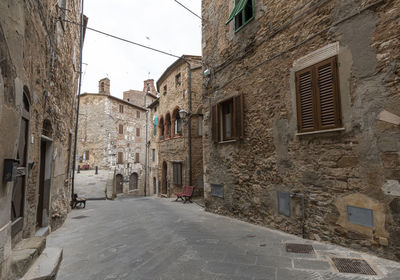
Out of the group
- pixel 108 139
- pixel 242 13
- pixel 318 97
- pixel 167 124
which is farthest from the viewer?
pixel 108 139

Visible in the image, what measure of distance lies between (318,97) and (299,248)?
2.80m

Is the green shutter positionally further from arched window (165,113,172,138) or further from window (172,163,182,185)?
arched window (165,113,172,138)

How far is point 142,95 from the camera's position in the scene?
33.4 metres

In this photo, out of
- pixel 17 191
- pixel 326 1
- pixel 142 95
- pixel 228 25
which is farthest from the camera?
pixel 142 95

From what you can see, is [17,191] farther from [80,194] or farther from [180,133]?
[80,194]

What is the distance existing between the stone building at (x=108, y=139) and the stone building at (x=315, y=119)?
62.3 feet

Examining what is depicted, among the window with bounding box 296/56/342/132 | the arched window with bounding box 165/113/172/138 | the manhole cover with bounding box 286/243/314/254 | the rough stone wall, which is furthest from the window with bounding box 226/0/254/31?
the rough stone wall

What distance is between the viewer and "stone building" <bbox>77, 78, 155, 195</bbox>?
23.2 m

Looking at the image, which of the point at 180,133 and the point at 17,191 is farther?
the point at 180,133

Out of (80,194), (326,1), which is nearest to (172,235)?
(326,1)

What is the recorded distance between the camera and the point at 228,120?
6918 mm

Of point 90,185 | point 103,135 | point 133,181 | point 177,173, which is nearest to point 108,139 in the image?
point 103,135

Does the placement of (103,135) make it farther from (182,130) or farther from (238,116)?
(238,116)

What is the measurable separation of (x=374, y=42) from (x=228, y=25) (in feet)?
14.2
